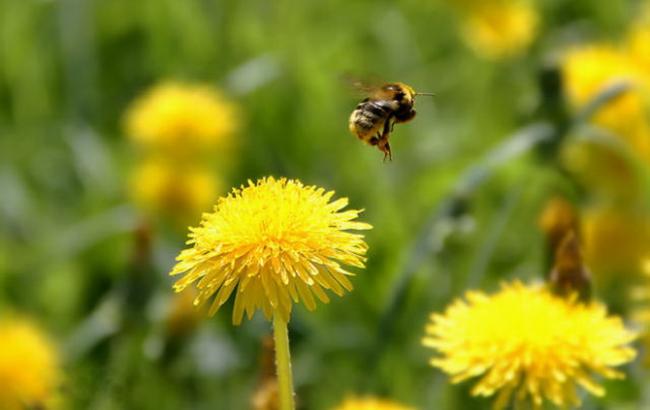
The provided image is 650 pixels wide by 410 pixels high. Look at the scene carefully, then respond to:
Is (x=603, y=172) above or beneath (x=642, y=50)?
beneath

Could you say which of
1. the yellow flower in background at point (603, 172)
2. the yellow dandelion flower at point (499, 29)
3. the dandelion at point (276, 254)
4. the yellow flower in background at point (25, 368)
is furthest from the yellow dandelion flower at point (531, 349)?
the yellow dandelion flower at point (499, 29)

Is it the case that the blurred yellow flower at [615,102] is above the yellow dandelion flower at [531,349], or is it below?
above

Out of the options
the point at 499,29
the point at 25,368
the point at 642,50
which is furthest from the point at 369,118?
the point at 499,29

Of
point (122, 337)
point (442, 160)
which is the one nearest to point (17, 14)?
point (442, 160)

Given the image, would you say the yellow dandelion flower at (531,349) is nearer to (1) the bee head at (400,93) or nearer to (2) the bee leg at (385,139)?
(2) the bee leg at (385,139)

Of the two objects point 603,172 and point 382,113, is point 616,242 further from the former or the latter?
point 382,113

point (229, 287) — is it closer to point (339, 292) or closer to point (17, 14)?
point (339, 292)
